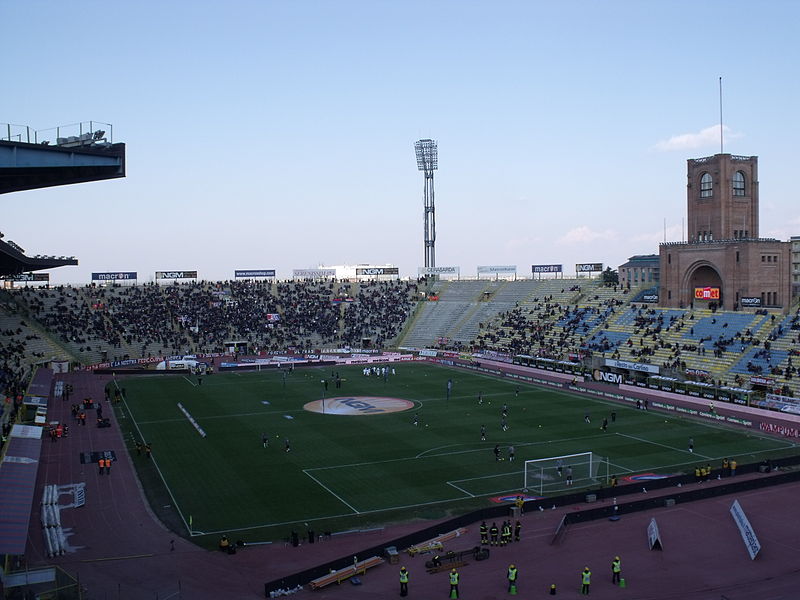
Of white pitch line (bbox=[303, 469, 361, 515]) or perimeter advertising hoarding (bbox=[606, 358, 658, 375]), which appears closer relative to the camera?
white pitch line (bbox=[303, 469, 361, 515])

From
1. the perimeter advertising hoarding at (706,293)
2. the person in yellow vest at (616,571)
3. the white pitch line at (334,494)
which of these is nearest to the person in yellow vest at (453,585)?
the person in yellow vest at (616,571)

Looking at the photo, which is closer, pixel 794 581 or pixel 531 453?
pixel 794 581

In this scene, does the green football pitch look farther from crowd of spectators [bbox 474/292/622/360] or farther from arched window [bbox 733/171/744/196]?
arched window [bbox 733/171/744/196]

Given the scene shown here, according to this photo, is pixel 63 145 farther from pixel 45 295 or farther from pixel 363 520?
pixel 45 295

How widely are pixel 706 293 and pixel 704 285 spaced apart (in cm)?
202

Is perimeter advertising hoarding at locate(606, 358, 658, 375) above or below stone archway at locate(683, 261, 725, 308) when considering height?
below

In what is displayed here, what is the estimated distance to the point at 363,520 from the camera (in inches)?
1296

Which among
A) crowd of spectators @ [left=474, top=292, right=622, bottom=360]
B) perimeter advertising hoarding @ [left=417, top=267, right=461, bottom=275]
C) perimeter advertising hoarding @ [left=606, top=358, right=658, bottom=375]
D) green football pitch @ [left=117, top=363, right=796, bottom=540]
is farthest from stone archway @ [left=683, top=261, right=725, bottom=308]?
perimeter advertising hoarding @ [left=417, top=267, right=461, bottom=275]

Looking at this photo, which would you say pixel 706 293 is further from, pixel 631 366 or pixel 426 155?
pixel 426 155

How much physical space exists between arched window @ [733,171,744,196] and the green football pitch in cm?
3007

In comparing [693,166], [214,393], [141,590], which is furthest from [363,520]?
[693,166]

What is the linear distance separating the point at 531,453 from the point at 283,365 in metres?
48.3

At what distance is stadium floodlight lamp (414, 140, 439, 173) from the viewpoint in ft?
389

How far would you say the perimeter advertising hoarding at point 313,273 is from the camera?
4995 inches
